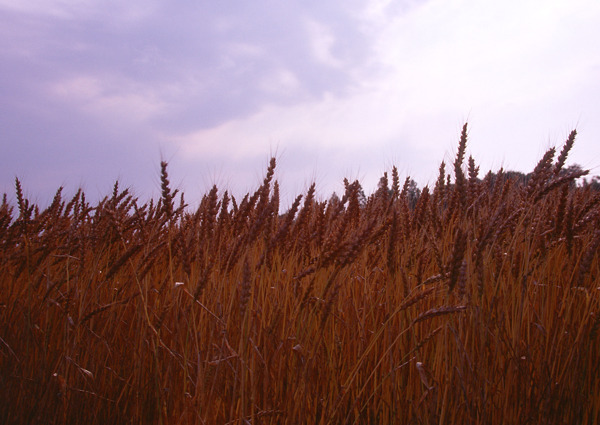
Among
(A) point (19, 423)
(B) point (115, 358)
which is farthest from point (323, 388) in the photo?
(A) point (19, 423)

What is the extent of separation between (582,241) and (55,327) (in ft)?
10.7

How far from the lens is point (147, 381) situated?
1.88 m

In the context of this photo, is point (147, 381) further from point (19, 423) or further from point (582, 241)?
point (582, 241)

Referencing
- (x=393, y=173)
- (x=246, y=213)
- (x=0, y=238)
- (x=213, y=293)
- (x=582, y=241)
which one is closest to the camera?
(x=213, y=293)

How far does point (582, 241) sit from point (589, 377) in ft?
5.23

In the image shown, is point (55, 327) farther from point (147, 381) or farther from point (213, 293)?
point (213, 293)

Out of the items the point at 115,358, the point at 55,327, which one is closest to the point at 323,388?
the point at 115,358

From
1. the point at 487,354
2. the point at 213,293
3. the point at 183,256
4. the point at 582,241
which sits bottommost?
the point at 487,354

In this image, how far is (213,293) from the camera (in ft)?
6.66

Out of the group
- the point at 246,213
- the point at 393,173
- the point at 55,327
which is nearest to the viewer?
the point at 55,327

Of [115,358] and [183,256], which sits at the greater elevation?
[183,256]

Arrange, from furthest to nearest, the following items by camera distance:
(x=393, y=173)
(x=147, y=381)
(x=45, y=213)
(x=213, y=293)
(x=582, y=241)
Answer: (x=393, y=173) → (x=45, y=213) → (x=582, y=241) → (x=213, y=293) → (x=147, y=381)

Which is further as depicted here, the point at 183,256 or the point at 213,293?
the point at 213,293

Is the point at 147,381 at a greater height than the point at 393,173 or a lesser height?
lesser
